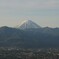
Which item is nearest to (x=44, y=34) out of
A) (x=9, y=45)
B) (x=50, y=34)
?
(x=50, y=34)

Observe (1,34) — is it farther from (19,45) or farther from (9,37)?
(19,45)

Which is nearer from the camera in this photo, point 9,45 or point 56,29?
point 9,45

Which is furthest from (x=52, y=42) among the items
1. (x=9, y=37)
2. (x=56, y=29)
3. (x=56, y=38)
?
(x=56, y=29)

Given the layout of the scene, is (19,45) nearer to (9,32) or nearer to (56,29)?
(9,32)

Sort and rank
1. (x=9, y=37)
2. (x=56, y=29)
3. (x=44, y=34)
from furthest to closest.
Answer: (x=56, y=29)
(x=44, y=34)
(x=9, y=37)

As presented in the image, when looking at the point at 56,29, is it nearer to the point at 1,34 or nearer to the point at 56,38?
the point at 56,38

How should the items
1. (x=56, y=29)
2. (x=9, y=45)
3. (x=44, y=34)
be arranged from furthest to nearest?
(x=56, y=29)
(x=44, y=34)
(x=9, y=45)

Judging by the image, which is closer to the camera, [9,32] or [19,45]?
[19,45]

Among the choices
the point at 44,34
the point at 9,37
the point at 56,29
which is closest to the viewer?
the point at 9,37
